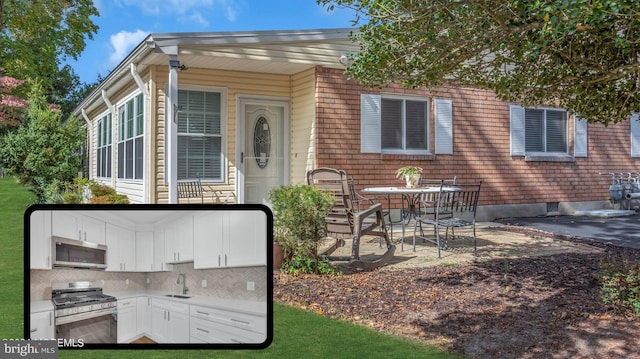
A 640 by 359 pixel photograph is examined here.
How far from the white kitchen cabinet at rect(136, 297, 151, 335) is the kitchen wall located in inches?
0.9

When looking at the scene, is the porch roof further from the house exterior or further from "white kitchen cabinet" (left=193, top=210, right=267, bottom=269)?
"white kitchen cabinet" (left=193, top=210, right=267, bottom=269)

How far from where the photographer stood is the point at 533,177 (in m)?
12.6

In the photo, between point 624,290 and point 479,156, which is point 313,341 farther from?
point 479,156

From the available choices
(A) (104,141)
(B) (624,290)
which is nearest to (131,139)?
(A) (104,141)

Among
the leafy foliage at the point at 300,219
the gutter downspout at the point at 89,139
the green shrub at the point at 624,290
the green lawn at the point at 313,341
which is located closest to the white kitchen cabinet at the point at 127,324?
the green lawn at the point at 313,341

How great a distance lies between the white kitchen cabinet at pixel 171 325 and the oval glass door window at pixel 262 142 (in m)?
10.1

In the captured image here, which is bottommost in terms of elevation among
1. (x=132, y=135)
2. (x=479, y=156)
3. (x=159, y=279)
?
(x=159, y=279)

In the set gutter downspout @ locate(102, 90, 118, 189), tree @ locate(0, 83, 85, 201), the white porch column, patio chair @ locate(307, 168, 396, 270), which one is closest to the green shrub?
patio chair @ locate(307, 168, 396, 270)

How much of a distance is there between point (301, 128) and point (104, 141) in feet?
25.0

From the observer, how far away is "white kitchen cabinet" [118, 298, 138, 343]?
874 millimetres

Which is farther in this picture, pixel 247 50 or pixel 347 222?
pixel 247 50

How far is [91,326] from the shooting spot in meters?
0.88

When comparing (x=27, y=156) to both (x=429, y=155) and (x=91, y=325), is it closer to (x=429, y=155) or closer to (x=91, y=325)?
(x=429, y=155)

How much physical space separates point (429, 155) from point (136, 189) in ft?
19.3
